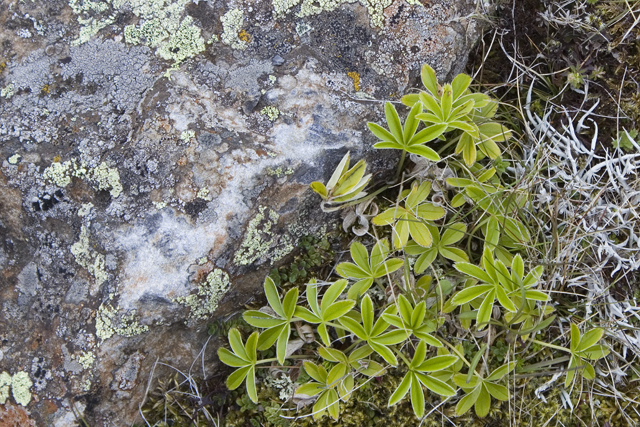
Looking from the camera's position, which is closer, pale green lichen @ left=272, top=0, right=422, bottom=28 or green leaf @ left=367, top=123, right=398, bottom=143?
green leaf @ left=367, top=123, right=398, bottom=143

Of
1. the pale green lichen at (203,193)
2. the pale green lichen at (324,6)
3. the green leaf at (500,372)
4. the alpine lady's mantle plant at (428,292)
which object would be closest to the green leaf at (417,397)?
the alpine lady's mantle plant at (428,292)

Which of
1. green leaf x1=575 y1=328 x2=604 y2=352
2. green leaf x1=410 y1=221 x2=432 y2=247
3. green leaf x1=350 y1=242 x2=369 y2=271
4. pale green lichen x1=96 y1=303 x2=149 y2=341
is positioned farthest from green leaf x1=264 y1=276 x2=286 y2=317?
green leaf x1=575 y1=328 x2=604 y2=352

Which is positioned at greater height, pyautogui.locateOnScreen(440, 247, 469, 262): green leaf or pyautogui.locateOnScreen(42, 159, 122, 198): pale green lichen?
pyautogui.locateOnScreen(42, 159, 122, 198): pale green lichen

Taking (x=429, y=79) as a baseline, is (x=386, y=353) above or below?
below

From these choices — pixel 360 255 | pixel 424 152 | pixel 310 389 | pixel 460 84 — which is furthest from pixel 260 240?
pixel 460 84

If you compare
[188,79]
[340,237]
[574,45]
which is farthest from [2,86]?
[574,45]

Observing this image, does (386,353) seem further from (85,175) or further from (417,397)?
(85,175)

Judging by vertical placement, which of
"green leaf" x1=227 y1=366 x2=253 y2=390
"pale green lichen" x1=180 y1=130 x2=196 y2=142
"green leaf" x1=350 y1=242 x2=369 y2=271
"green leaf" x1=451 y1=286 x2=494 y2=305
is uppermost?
"pale green lichen" x1=180 y1=130 x2=196 y2=142

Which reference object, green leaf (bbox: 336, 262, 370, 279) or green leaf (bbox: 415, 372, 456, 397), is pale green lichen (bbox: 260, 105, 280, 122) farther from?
green leaf (bbox: 415, 372, 456, 397)
